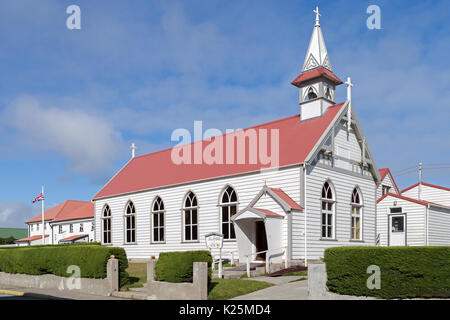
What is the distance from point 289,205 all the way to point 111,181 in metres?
20.9

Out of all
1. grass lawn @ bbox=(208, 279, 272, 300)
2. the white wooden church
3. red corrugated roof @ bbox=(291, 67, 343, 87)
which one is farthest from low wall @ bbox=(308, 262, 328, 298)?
red corrugated roof @ bbox=(291, 67, 343, 87)

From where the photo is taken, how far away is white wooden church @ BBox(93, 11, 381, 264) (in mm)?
24266

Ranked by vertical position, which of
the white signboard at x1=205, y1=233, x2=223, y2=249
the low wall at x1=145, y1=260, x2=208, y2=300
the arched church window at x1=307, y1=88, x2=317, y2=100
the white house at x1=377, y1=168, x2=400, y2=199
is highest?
the arched church window at x1=307, y1=88, x2=317, y2=100

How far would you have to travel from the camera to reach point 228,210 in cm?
2797

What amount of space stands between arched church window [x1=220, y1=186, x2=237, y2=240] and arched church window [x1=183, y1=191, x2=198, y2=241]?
8.01 feet

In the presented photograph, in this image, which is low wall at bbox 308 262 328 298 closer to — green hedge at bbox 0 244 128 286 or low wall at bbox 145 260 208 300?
low wall at bbox 145 260 208 300

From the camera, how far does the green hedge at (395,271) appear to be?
13.2m

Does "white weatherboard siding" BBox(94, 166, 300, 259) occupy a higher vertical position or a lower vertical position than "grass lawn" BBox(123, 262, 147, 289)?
higher

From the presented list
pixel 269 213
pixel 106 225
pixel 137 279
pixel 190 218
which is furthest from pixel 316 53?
pixel 106 225

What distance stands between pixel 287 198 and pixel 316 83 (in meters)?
8.28

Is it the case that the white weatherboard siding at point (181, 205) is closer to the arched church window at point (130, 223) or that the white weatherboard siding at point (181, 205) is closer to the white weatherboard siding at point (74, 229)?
the arched church window at point (130, 223)

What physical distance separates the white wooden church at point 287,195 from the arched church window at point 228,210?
59mm

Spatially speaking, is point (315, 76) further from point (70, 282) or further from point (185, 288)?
point (70, 282)

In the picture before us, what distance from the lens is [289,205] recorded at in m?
23.5
